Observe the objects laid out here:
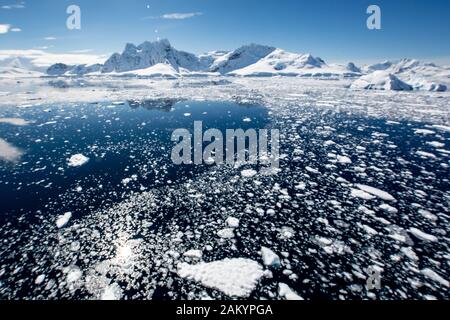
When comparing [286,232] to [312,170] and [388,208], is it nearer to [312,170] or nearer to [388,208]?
[388,208]

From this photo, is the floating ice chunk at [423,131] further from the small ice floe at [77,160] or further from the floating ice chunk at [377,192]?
the small ice floe at [77,160]

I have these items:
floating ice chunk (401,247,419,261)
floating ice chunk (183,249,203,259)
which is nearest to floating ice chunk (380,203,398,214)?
floating ice chunk (401,247,419,261)

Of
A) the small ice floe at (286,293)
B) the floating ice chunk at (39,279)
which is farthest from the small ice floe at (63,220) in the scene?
the small ice floe at (286,293)

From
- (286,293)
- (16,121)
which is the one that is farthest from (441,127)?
(16,121)

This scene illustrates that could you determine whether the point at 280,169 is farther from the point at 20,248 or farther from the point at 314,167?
the point at 20,248

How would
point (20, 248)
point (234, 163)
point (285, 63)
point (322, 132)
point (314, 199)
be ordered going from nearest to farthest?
point (20, 248), point (314, 199), point (234, 163), point (322, 132), point (285, 63)

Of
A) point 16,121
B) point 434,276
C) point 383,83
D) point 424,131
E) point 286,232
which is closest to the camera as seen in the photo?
point 434,276

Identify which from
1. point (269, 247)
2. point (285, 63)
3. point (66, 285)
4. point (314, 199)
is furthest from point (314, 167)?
point (285, 63)
